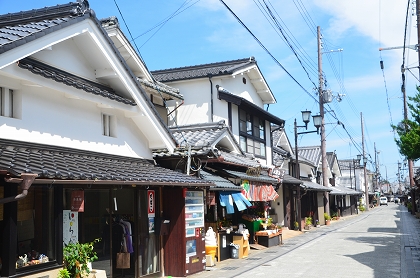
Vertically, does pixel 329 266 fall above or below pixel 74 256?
below

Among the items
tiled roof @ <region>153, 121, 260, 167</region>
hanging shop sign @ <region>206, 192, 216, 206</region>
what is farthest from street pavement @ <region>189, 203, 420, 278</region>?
tiled roof @ <region>153, 121, 260, 167</region>

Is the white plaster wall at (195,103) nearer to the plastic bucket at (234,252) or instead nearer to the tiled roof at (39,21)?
the plastic bucket at (234,252)

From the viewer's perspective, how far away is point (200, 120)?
23609 mm

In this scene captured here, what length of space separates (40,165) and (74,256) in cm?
265

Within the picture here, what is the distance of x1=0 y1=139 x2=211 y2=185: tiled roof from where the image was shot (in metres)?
8.45

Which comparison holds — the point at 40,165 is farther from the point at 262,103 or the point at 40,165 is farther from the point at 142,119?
the point at 262,103

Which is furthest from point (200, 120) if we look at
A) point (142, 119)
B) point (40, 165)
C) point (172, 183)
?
point (40, 165)

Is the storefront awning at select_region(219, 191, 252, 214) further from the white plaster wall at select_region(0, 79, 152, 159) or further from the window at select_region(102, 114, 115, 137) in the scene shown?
the window at select_region(102, 114, 115, 137)

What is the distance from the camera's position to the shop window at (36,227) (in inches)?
371

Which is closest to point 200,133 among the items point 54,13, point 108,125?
point 108,125

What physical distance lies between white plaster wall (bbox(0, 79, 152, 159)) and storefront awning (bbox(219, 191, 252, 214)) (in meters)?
4.38

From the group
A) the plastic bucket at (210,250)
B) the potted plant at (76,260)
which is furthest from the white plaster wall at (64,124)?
the plastic bucket at (210,250)

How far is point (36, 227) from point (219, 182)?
8320 millimetres

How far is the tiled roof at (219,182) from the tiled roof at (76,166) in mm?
2063
